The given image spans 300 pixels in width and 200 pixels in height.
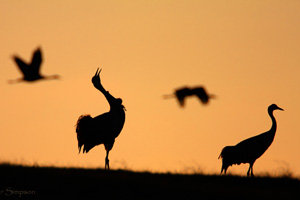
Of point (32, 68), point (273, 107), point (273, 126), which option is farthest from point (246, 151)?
point (32, 68)

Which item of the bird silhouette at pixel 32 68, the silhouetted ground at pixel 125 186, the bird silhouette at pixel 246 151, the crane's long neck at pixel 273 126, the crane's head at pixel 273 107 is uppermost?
the bird silhouette at pixel 32 68

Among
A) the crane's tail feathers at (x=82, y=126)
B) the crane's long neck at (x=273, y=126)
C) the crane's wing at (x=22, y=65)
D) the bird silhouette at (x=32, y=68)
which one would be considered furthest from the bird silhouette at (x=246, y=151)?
the crane's wing at (x=22, y=65)

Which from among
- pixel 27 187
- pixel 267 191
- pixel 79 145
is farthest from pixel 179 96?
pixel 27 187

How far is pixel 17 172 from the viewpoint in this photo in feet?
51.1

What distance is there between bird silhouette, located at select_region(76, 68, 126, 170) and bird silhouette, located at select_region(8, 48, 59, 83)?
5.78 feet

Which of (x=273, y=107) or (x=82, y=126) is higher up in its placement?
(x=273, y=107)

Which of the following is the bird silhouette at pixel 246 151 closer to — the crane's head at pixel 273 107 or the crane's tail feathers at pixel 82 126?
the crane's head at pixel 273 107

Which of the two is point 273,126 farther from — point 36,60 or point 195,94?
point 36,60

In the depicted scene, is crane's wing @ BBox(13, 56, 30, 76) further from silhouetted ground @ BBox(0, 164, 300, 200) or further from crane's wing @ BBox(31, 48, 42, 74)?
silhouetted ground @ BBox(0, 164, 300, 200)

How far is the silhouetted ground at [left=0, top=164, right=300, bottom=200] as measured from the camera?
13.6 meters

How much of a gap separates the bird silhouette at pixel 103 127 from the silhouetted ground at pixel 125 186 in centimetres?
344

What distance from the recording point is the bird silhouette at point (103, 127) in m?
20.3

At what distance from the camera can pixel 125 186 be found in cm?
1427

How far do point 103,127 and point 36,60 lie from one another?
3.35 meters
